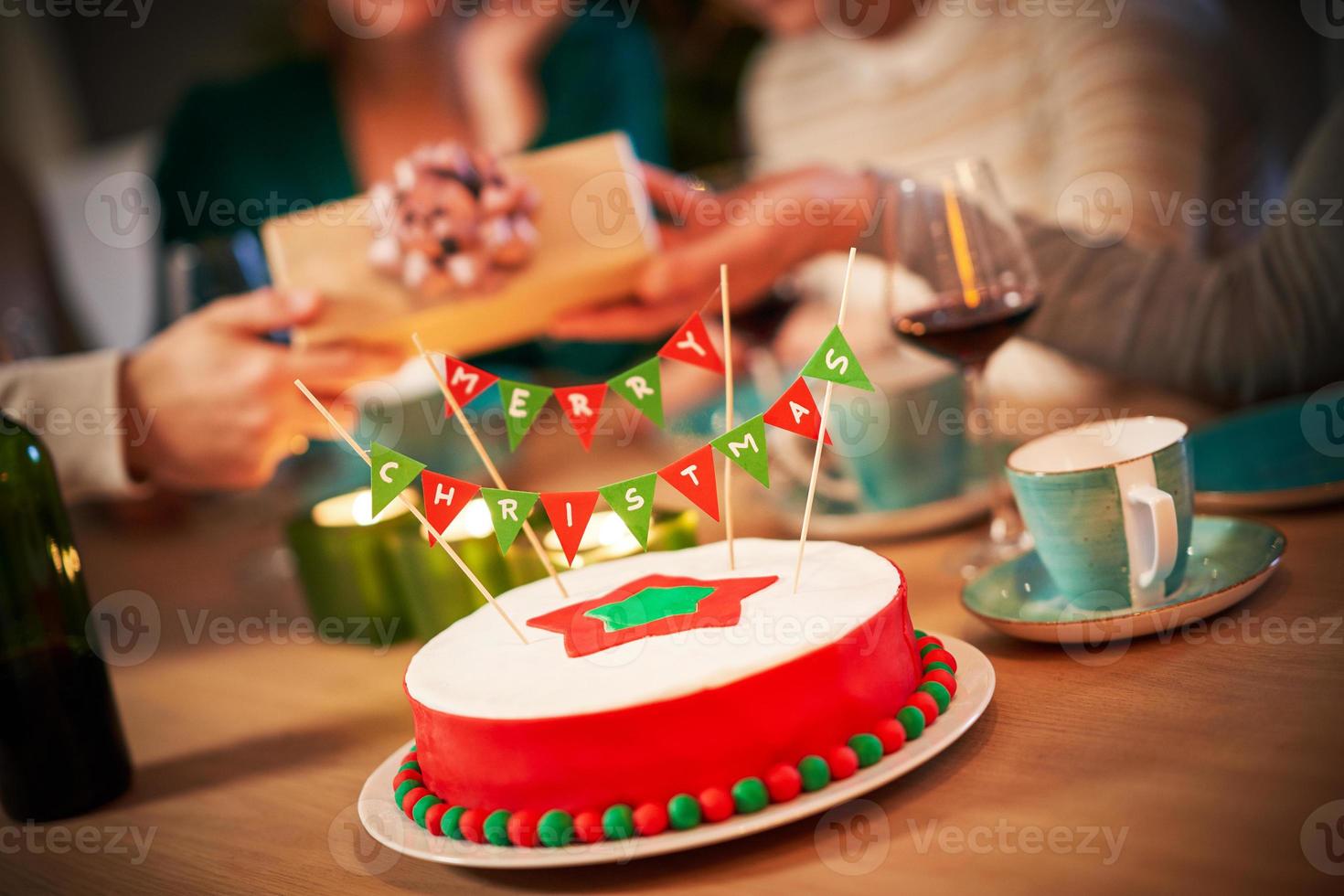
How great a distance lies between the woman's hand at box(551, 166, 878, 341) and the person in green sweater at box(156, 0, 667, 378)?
1094mm

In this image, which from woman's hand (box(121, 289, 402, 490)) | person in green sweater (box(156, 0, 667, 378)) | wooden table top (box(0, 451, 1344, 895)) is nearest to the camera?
wooden table top (box(0, 451, 1344, 895))

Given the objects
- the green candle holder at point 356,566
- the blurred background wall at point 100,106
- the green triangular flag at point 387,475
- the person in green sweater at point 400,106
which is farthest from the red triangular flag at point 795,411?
the blurred background wall at point 100,106

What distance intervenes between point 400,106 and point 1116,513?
2.46 metres

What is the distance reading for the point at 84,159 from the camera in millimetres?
3752

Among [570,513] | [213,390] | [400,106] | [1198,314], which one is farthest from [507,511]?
[400,106]

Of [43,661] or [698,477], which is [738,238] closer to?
[698,477]

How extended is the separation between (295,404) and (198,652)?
0.29m

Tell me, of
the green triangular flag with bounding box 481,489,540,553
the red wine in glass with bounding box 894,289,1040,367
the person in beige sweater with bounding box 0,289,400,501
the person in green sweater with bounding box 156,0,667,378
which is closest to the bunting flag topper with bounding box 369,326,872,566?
the green triangular flag with bounding box 481,489,540,553

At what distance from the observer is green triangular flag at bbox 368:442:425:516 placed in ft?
2.28

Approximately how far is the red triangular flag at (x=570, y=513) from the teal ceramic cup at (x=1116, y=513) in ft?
0.93

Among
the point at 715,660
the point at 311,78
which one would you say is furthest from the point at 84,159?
the point at 715,660

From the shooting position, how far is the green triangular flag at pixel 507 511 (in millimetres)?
685

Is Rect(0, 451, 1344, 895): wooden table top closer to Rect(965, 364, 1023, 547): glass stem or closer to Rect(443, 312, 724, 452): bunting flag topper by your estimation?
Rect(965, 364, 1023, 547): glass stem

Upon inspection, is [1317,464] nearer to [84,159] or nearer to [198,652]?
[198,652]
